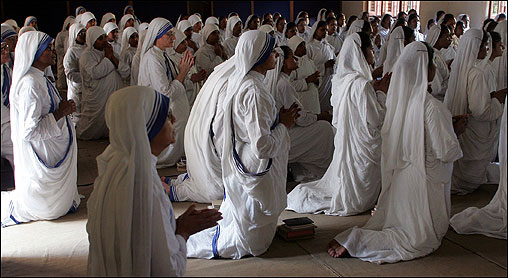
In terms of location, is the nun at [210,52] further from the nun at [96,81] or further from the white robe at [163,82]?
the white robe at [163,82]

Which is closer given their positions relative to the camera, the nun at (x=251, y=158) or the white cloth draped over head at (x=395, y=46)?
the nun at (x=251, y=158)

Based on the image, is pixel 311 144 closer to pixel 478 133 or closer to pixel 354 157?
pixel 354 157

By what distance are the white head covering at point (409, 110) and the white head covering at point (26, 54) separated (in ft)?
9.69

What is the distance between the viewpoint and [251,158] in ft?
12.1

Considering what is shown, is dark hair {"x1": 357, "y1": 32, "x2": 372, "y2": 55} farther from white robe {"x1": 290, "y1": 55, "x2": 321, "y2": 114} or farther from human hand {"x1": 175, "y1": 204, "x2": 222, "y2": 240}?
human hand {"x1": 175, "y1": 204, "x2": 222, "y2": 240}

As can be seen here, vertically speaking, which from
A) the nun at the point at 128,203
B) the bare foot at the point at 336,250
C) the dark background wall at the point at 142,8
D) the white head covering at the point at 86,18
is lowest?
the bare foot at the point at 336,250

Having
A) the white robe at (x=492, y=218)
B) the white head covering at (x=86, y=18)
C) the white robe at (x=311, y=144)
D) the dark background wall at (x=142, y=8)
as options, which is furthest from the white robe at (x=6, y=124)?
the dark background wall at (x=142, y=8)

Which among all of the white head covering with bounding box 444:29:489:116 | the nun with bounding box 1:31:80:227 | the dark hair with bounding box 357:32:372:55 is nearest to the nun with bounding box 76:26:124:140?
the nun with bounding box 1:31:80:227

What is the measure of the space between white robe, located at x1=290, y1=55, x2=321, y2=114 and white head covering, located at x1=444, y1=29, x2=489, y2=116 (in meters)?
2.24

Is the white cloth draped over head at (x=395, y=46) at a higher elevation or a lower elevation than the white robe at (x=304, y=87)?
higher

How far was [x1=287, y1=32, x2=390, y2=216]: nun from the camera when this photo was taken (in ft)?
14.8

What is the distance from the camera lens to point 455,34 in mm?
9289

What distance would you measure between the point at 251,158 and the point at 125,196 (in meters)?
1.55

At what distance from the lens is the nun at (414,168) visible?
3600 millimetres
